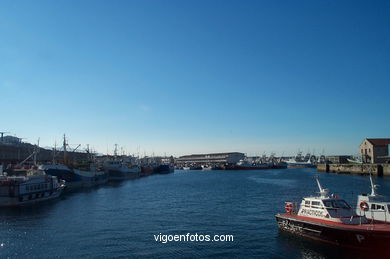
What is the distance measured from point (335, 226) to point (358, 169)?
382ft

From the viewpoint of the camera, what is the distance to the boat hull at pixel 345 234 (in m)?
22.4

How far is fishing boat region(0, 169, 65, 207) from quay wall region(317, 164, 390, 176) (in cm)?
8070

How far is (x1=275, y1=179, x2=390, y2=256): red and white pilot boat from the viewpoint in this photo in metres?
22.7

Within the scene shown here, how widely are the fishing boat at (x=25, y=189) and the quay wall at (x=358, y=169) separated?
8070 cm

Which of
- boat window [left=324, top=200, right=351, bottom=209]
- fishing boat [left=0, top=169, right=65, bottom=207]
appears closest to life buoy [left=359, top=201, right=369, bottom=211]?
boat window [left=324, top=200, right=351, bottom=209]

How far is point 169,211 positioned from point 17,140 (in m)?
142

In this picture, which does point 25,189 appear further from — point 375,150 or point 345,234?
point 375,150

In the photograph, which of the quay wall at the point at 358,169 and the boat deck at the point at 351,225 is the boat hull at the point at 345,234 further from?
the quay wall at the point at 358,169

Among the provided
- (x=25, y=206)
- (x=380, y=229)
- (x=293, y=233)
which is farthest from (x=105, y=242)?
(x=25, y=206)

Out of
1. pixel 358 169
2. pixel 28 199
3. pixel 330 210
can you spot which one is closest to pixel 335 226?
pixel 330 210

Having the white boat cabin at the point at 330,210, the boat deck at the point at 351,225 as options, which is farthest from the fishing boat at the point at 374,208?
the boat deck at the point at 351,225

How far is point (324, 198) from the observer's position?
89.6ft

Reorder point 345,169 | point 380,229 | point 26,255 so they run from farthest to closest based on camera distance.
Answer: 1. point 345,169
2. point 26,255
3. point 380,229

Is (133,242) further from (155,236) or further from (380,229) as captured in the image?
(380,229)
